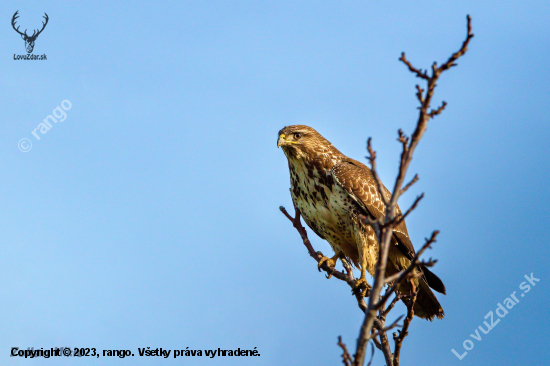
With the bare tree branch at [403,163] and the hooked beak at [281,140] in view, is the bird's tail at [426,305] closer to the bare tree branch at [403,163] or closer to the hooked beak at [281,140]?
the hooked beak at [281,140]

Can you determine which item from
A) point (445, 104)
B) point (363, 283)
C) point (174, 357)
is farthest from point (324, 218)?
point (445, 104)

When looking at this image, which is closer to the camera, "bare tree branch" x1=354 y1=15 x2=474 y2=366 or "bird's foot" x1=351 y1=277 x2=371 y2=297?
"bare tree branch" x1=354 y1=15 x2=474 y2=366

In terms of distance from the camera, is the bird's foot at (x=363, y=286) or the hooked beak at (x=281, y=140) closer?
the bird's foot at (x=363, y=286)

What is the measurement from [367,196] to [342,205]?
0.32 meters

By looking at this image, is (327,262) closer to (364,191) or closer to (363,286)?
(363,286)

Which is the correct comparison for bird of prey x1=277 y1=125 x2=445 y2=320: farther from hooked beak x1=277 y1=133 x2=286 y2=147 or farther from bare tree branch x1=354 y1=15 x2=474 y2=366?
bare tree branch x1=354 y1=15 x2=474 y2=366

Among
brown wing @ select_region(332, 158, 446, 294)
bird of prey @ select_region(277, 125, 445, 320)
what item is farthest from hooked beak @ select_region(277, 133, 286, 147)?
brown wing @ select_region(332, 158, 446, 294)

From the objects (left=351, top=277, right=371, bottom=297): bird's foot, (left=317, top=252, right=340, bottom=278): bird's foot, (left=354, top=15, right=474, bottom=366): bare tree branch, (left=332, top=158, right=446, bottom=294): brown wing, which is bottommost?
(left=354, top=15, right=474, bottom=366): bare tree branch

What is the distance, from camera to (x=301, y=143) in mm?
6676

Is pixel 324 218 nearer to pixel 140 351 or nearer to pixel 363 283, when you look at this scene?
pixel 363 283

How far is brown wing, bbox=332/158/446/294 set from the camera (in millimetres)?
6156

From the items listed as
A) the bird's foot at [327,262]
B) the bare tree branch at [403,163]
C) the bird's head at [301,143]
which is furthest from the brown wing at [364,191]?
the bare tree branch at [403,163]

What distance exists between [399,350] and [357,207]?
215 cm

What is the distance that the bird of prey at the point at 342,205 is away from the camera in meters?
6.13
